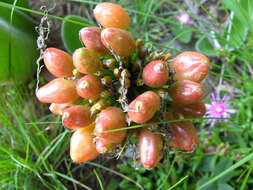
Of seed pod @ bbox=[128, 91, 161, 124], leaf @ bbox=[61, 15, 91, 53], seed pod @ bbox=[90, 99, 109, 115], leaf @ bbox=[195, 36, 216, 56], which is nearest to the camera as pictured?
seed pod @ bbox=[128, 91, 161, 124]

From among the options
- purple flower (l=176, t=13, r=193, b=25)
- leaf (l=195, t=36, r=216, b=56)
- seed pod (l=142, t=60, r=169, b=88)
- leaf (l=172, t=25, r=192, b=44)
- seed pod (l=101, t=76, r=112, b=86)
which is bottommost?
seed pod (l=101, t=76, r=112, b=86)

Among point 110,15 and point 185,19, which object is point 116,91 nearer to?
point 110,15

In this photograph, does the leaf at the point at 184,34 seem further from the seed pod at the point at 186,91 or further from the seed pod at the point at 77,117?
the seed pod at the point at 77,117

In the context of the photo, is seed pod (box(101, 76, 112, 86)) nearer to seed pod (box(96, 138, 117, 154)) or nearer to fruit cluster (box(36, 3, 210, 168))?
fruit cluster (box(36, 3, 210, 168))

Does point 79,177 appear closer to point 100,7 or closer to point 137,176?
point 137,176

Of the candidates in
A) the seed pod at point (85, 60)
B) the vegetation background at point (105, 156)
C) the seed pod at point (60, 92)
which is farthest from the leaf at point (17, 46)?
the seed pod at point (85, 60)

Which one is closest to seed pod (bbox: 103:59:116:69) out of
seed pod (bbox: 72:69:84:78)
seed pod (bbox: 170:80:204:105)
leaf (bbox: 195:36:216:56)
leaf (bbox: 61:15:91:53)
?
seed pod (bbox: 72:69:84:78)

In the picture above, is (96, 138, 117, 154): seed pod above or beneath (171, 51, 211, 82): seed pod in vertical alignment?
beneath

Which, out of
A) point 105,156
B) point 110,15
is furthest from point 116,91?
point 105,156
